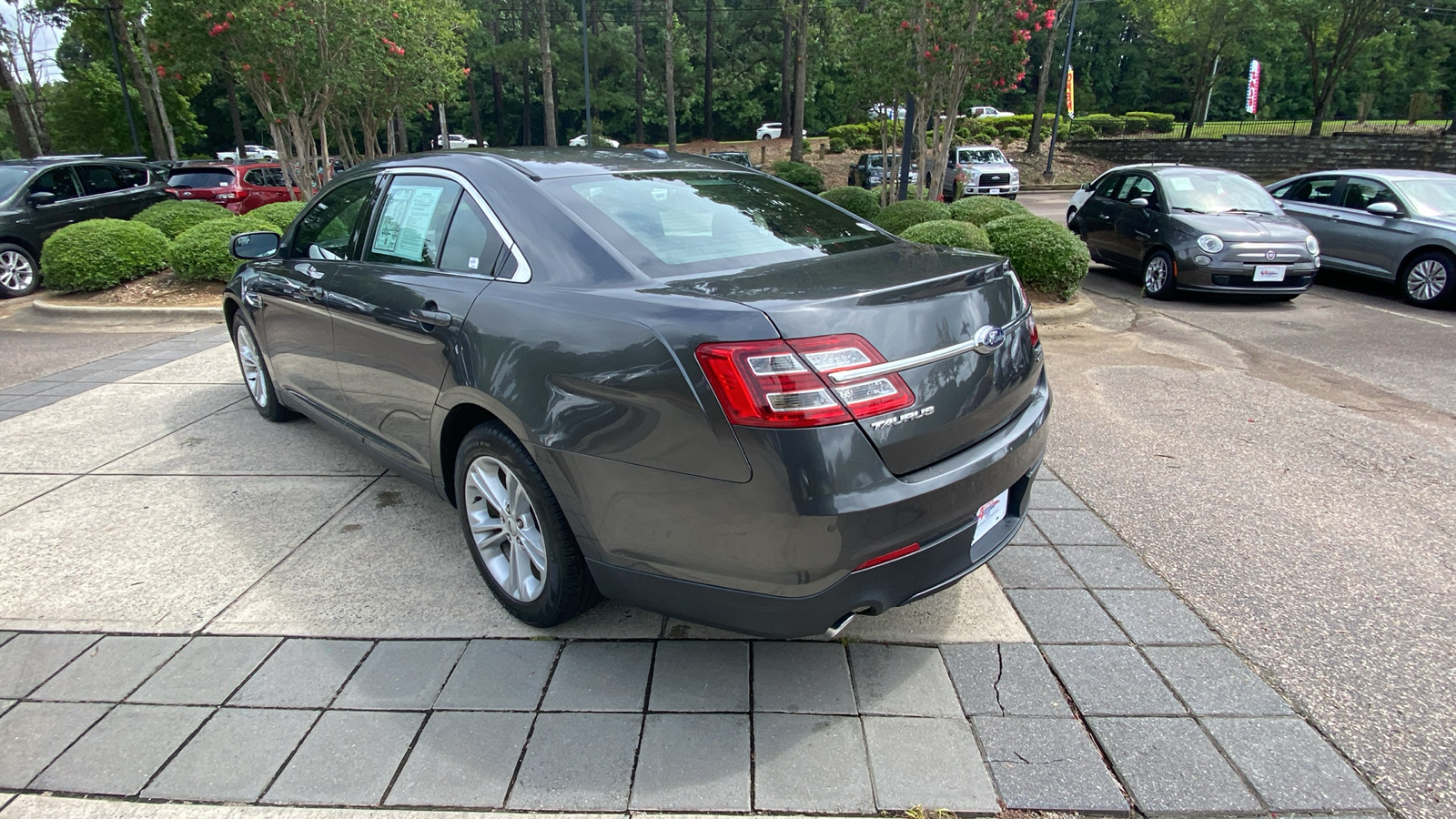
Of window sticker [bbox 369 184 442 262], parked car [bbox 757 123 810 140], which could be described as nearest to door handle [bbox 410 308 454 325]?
window sticker [bbox 369 184 442 262]

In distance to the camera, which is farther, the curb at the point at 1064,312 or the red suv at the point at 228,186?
the red suv at the point at 228,186

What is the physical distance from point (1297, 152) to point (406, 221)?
34.6 metres

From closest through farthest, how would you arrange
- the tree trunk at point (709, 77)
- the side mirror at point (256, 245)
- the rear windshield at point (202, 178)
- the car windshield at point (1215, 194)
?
the side mirror at point (256, 245)
the car windshield at point (1215, 194)
the rear windshield at point (202, 178)
the tree trunk at point (709, 77)

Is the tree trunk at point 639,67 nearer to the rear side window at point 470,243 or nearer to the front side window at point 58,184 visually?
the front side window at point 58,184

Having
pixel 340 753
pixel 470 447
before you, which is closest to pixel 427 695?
pixel 340 753

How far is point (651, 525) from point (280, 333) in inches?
119

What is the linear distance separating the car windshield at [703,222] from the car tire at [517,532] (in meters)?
0.79

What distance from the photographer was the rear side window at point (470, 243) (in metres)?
2.83

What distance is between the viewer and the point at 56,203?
Result: 416 inches

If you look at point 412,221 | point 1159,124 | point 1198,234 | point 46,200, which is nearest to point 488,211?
point 412,221

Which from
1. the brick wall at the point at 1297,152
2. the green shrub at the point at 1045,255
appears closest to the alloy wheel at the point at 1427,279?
the green shrub at the point at 1045,255

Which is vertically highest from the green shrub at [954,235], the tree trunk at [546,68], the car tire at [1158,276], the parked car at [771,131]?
the tree trunk at [546,68]

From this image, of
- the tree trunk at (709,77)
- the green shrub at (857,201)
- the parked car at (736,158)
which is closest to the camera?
the parked car at (736,158)

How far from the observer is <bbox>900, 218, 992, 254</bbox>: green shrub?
25.5ft
